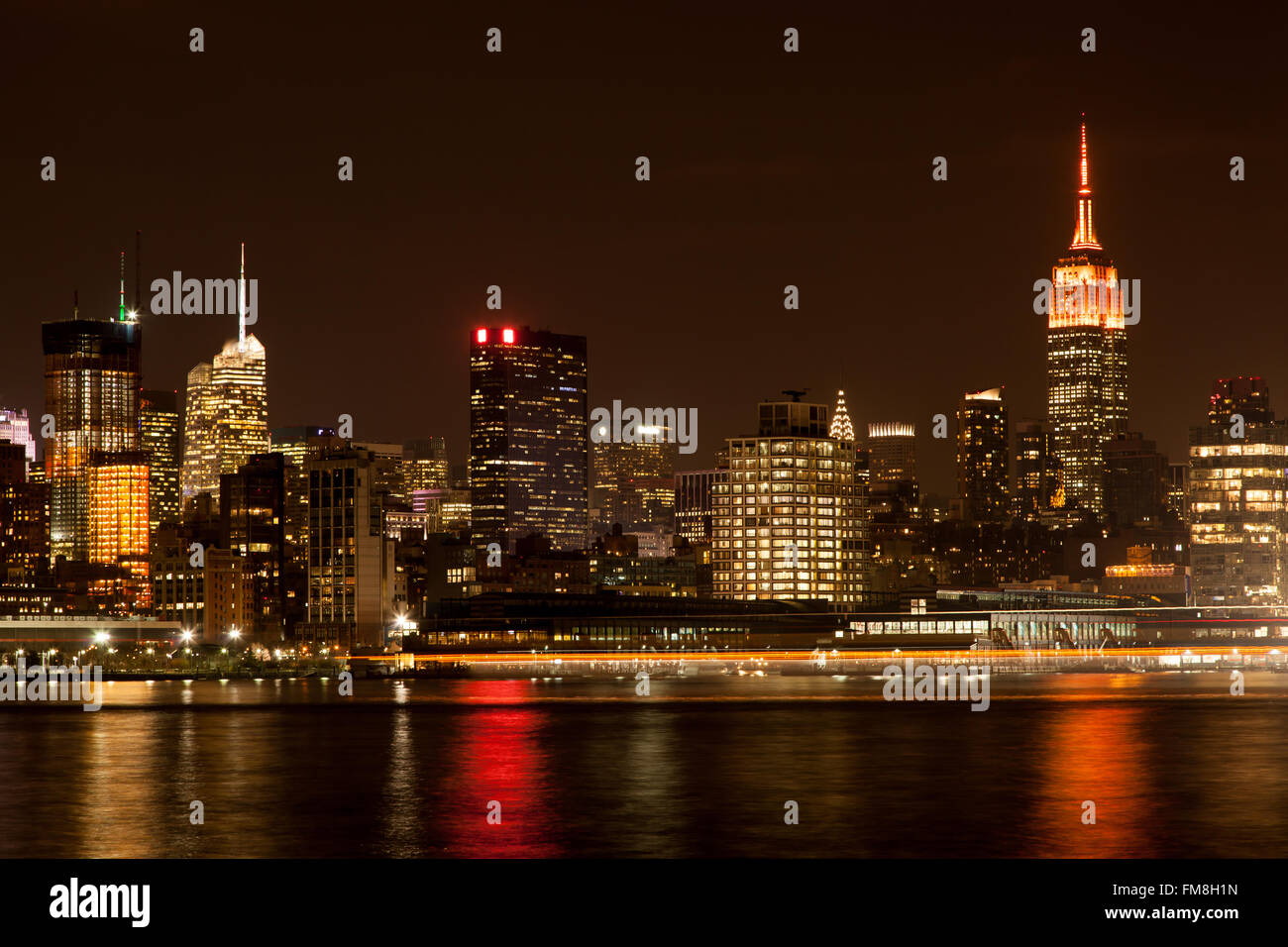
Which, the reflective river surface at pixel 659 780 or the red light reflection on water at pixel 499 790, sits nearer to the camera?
the red light reflection on water at pixel 499 790

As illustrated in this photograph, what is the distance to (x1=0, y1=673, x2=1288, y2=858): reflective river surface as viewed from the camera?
4631cm

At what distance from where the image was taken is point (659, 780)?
62.1 m

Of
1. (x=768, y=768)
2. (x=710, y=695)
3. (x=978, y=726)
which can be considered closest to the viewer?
(x=768, y=768)

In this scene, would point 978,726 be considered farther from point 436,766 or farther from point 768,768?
point 436,766

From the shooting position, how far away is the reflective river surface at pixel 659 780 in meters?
46.3

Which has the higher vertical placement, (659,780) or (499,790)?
(499,790)

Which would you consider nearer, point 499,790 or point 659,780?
point 499,790

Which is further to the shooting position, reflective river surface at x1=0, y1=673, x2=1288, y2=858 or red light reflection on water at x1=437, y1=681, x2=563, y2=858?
reflective river surface at x1=0, y1=673, x2=1288, y2=858

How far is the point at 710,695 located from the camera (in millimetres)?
129500

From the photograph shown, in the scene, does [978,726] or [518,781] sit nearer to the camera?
[518,781]
